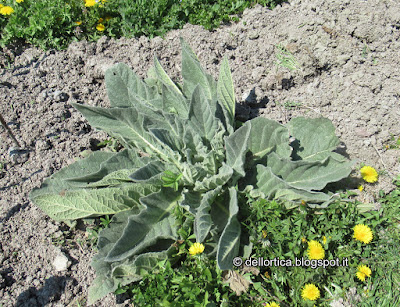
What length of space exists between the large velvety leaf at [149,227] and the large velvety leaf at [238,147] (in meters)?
0.47

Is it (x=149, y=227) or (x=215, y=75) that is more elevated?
(x=215, y=75)

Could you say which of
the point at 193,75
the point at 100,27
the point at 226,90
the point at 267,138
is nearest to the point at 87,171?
the point at 193,75

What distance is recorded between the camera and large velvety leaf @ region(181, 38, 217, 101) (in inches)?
113

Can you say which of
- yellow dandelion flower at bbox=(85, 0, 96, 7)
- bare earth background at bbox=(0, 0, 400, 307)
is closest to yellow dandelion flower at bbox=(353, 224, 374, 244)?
bare earth background at bbox=(0, 0, 400, 307)

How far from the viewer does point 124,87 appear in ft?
9.98

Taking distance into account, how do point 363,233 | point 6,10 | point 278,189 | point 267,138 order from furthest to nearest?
point 6,10 → point 267,138 → point 278,189 → point 363,233

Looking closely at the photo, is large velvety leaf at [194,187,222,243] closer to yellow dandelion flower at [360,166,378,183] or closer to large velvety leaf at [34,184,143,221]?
large velvety leaf at [34,184,143,221]

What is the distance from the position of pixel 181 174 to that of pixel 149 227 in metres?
0.42

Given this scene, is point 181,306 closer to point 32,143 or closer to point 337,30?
point 32,143

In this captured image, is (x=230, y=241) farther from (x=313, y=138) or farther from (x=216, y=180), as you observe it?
(x=313, y=138)

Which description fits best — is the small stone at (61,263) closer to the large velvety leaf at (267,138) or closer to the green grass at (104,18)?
the large velvety leaf at (267,138)

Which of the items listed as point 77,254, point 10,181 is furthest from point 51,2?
point 77,254

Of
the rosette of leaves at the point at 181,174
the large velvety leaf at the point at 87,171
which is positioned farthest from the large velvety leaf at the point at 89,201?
the large velvety leaf at the point at 87,171

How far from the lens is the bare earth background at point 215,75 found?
2.79m
